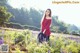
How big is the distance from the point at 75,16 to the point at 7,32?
781 millimetres

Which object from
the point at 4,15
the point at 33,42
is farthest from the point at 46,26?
the point at 4,15

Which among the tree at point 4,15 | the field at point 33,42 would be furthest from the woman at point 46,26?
the tree at point 4,15

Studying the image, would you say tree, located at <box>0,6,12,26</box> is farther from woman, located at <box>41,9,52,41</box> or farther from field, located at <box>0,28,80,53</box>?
woman, located at <box>41,9,52,41</box>

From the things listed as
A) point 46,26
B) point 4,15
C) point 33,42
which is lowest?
point 33,42

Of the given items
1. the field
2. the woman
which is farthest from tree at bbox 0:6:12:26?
the woman

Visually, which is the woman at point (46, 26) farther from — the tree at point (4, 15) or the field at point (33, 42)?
the tree at point (4, 15)

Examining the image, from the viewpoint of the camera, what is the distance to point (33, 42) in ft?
8.05

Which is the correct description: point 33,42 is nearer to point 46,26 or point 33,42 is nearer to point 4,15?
point 46,26

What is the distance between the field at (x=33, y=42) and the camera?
2.42 m

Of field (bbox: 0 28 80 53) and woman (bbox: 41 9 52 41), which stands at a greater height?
woman (bbox: 41 9 52 41)

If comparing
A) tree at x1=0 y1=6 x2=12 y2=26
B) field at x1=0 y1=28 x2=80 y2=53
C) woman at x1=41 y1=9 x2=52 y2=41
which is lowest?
field at x1=0 y1=28 x2=80 y2=53

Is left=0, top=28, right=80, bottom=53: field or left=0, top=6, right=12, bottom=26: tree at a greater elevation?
left=0, top=6, right=12, bottom=26: tree

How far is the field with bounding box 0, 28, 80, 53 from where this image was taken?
242 centimetres

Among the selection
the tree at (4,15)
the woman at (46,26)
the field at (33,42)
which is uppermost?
the tree at (4,15)
